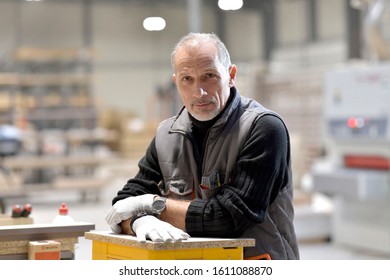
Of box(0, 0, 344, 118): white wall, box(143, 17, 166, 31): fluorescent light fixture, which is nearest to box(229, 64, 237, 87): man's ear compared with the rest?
box(143, 17, 166, 31): fluorescent light fixture

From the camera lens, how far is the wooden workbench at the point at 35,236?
86.3 inches

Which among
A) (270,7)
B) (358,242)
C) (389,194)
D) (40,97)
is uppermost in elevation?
(270,7)

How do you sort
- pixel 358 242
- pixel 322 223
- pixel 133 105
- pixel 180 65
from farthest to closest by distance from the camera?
pixel 133 105
pixel 322 223
pixel 358 242
pixel 180 65

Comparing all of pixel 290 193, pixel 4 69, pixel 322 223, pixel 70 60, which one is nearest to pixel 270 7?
pixel 70 60

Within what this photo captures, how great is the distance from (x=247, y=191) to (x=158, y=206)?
0.27m

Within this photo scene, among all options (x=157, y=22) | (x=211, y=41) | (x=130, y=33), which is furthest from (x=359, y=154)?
(x=130, y=33)

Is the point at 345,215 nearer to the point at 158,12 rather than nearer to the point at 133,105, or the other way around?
the point at 158,12

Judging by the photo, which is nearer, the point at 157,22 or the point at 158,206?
the point at 158,206

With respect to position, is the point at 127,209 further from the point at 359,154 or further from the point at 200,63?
the point at 359,154

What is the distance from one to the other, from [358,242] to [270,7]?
9.63 m

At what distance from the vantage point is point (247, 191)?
6.86ft

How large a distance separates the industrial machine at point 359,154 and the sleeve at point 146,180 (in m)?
4.30

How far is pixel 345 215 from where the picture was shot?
7273 millimetres

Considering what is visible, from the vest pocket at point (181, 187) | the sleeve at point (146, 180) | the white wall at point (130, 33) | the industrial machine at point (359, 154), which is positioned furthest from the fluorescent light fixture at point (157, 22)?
the white wall at point (130, 33)
